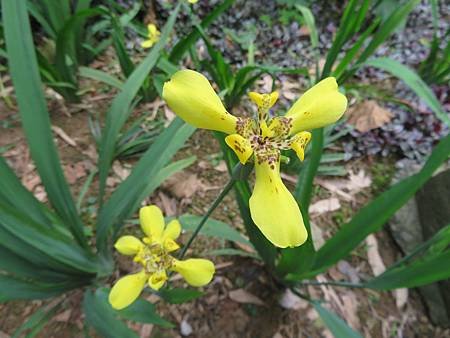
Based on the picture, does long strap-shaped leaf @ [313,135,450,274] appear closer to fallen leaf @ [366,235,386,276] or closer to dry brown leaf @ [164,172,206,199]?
fallen leaf @ [366,235,386,276]

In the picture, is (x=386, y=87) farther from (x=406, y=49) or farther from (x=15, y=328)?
(x=15, y=328)

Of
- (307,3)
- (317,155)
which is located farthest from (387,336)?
(307,3)

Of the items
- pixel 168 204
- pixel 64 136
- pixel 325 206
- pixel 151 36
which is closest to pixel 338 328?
pixel 325 206

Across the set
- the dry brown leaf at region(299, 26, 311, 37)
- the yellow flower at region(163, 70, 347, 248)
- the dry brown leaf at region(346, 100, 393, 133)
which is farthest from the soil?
the dry brown leaf at region(299, 26, 311, 37)

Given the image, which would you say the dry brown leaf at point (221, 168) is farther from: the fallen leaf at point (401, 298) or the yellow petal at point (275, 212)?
the yellow petal at point (275, 212)

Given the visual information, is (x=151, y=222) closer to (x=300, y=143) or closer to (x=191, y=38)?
(x=300, y=143)

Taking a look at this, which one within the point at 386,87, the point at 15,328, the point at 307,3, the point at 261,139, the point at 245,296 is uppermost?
the point at 261,139
